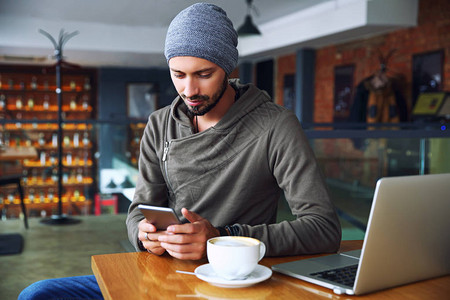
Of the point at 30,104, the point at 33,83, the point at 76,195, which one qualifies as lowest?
the point at 76,195

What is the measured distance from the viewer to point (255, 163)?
1281mm

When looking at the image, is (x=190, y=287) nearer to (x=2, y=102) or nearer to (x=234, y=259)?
(x=234, y=259)

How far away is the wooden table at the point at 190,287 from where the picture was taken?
829mm

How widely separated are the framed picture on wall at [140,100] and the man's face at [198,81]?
10951 millimetres

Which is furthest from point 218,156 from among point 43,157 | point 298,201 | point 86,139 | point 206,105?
point 43,157

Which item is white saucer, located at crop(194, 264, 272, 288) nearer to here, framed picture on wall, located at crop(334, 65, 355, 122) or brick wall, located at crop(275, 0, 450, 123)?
brick wall, located at crop(275, 0, 450, 123)

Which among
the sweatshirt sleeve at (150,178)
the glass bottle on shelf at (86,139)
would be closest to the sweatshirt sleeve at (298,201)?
the sweatshirt sleeve at (150,178)

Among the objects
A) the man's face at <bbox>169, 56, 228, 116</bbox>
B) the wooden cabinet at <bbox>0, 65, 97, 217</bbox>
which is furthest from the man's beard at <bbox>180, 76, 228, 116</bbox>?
the wooden cabinet at <bbox>0, 65, 97, 217</bbox>

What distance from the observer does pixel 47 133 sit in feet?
18.0

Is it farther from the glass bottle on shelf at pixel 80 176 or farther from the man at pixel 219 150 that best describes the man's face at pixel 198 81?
the glass bottle on shelf at pixel 80 176

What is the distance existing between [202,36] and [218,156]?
1.00 feet

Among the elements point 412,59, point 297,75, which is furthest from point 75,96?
point 412,59

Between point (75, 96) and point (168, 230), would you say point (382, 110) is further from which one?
point (75, 96)

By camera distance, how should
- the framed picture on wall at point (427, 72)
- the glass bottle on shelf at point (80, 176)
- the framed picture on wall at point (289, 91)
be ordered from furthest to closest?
the framed picture on wall at point (289, 91) < the framed picture on wall at point (427, 72) < the glass bottle on shelf at point (80, 176)
